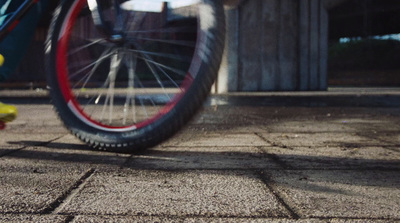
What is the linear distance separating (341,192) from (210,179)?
46 cm

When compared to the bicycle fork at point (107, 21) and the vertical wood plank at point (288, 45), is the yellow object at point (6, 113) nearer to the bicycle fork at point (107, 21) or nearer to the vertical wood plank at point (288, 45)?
the bicycle fork at point (107, 21)

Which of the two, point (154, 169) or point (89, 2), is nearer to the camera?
point (154, 169)

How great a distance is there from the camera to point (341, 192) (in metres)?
1.39

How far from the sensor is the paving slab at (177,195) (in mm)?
1193

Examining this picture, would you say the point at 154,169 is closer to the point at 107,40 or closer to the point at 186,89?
the point at 186,89

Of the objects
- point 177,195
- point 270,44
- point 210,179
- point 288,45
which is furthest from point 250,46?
point 177,195

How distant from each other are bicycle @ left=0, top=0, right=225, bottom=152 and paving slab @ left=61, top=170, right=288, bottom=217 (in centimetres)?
31

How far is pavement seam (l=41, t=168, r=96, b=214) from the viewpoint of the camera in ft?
3.92

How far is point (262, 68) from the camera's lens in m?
9.35

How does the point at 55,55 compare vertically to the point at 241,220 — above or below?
above

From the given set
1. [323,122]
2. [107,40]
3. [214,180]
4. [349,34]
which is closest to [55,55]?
[107,40]

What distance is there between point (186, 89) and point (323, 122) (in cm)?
207

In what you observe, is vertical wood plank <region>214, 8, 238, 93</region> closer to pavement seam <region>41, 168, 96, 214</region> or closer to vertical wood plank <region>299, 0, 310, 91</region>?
vertical wood plank <region>299, 0, 310, 91</region>

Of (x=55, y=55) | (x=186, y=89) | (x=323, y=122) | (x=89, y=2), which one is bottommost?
(x=323, y=122)
